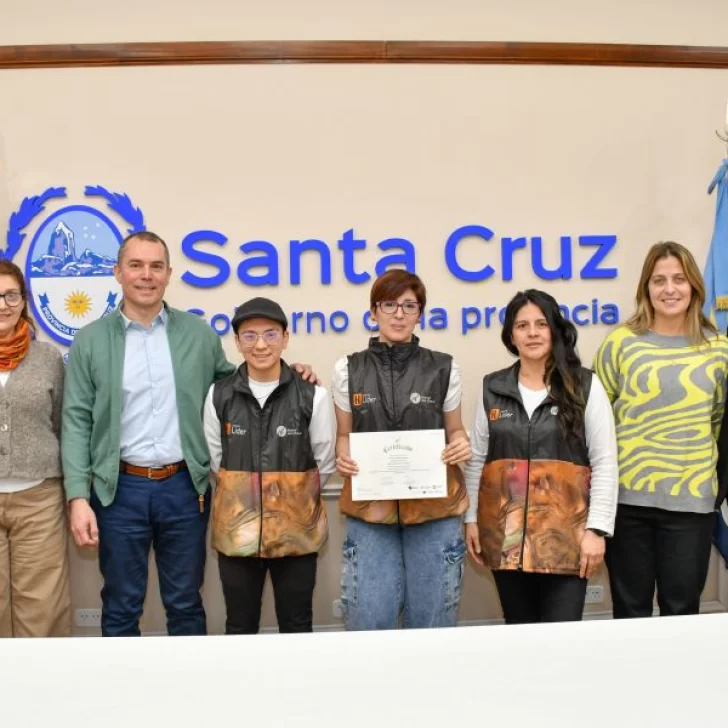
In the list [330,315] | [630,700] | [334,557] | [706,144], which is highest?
[706,144]

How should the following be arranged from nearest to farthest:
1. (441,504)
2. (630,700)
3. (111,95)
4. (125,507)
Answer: (630,700) < (441,504) < (125,507) < (111,95)

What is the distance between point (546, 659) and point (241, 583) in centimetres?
144

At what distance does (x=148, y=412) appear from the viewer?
8.20ft

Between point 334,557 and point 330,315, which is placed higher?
point 330,315

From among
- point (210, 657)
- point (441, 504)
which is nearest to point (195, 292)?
point (441, 504)

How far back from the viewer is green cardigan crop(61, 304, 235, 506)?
8.06 ft

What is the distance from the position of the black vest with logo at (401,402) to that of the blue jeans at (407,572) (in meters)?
0.05

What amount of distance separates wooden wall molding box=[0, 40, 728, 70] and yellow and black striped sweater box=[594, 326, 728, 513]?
1.60m

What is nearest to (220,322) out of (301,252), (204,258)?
(204,258)

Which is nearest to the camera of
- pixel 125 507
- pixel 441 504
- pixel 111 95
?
pixel 441 504

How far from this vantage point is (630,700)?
1.09 m

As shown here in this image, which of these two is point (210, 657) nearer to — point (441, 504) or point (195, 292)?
point (441, 504)

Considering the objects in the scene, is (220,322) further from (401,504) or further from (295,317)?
(401,504)

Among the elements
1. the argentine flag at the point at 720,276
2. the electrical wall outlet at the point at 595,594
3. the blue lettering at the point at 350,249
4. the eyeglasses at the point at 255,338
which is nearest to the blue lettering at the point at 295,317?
the blue lettering at the point at 350,249
